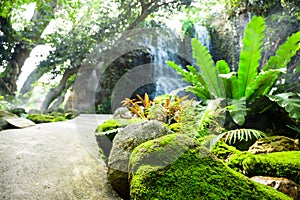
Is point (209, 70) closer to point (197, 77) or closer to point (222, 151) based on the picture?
point (197, 77)

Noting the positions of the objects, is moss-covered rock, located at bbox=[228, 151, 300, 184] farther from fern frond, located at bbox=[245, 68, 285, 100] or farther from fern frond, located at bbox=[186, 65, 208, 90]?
fern frond, located at bbox=[186, 65, 208, 90]

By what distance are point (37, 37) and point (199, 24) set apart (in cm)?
741

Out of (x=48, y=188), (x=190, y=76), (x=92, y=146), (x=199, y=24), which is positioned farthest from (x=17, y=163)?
(x=199, y=24)

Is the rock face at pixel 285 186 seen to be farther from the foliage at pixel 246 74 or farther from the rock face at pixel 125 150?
the foliage at pixel 246 74

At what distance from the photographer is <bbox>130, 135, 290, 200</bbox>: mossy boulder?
1.20 m

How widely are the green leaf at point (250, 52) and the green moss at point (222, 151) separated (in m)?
1.35

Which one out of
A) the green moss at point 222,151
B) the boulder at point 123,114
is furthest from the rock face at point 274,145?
the boulder at point 123,114

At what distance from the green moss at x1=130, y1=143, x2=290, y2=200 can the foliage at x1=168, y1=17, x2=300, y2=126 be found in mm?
1452

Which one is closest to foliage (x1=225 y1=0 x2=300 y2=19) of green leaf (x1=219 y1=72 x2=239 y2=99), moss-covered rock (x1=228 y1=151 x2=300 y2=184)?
green leaf (x1=219 y1=72 x2=239 y2=99)

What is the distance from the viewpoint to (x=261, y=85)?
302cm

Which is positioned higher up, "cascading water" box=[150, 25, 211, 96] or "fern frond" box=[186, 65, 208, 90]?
"cascading water" box=[150, 25, 211, 96]

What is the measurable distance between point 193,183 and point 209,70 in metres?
2.42

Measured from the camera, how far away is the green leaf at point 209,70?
10.9 feet

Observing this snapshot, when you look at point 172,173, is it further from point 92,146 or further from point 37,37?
point 37,37
